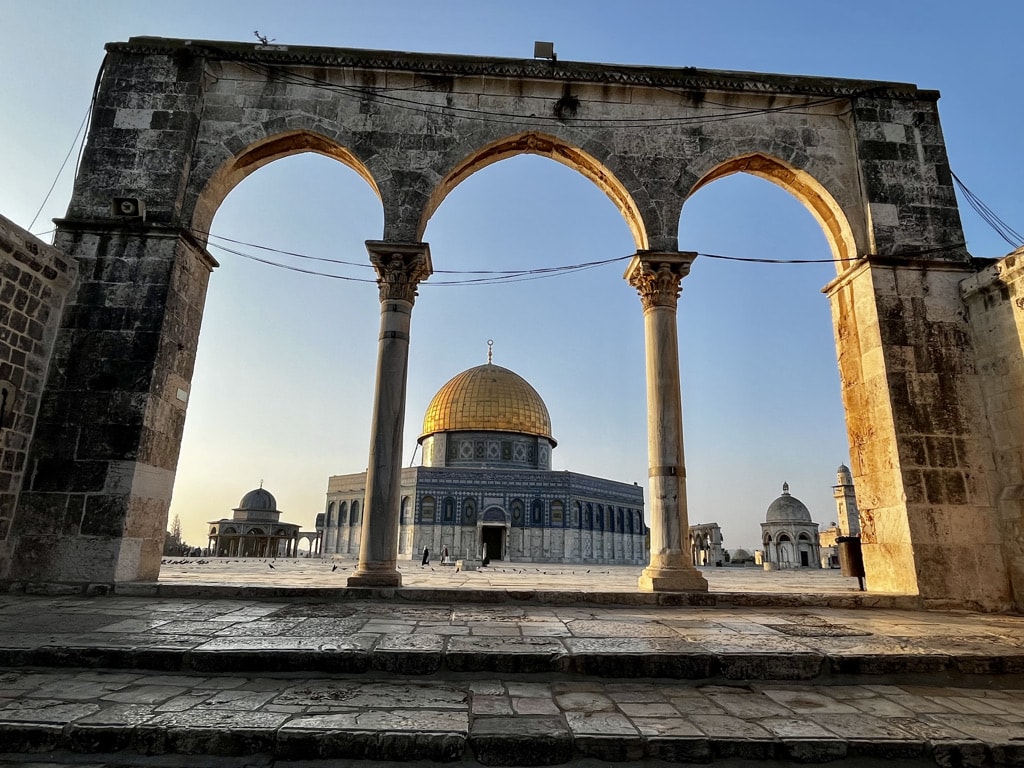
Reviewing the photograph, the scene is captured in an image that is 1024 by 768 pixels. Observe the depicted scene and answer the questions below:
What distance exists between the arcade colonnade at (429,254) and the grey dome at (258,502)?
128 ft

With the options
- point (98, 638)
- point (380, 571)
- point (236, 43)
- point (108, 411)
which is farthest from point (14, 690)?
point (236, 43)

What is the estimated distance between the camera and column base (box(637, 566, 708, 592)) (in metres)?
6.91

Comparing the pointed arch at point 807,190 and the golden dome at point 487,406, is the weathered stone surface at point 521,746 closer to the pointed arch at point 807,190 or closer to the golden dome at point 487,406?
the pointed arch at point 807,190

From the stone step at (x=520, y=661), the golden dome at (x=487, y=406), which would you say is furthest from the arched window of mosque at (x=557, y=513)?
the stone step at (x=520, y=661)

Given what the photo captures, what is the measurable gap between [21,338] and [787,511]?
36.0 metres

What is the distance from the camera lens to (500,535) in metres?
34.7

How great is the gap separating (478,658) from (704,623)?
8.29 ft

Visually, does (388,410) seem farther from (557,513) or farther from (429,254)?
(557,513)

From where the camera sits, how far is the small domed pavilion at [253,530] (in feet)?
129

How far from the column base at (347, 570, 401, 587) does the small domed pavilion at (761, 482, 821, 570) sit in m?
31.4

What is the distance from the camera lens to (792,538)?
110 ft

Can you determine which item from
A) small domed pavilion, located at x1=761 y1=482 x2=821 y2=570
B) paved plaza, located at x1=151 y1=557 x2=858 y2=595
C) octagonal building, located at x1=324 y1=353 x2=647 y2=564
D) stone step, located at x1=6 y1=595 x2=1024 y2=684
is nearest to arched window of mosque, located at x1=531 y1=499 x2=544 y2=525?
octagonal building, located at x1=324 y1=353 x2=647 y2=564

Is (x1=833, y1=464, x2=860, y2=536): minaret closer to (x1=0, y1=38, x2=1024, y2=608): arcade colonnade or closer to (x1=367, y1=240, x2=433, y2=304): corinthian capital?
(x1=0, y1=38, x2=1024, y2=608): arcade colonnade

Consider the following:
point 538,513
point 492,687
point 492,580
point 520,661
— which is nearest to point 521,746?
point 492,687
